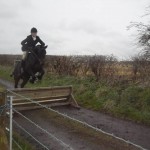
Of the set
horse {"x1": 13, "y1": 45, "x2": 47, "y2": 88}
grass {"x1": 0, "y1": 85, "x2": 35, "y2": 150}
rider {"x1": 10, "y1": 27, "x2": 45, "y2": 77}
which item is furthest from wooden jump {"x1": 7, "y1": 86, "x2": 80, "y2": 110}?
grass {"x1": 0, "y1": 85, "x2": 35, "y2": 150}

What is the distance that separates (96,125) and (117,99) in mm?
3104

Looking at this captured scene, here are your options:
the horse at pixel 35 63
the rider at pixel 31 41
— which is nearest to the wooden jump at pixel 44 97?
the horse at pixel 35 63

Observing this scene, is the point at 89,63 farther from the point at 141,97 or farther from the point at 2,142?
the point at 2,142

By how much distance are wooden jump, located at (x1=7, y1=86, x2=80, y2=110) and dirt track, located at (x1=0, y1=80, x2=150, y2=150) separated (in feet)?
1.21

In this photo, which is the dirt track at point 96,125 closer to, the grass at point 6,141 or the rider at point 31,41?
the grass at point 6,141

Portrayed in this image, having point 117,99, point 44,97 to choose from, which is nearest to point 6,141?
point 44,97

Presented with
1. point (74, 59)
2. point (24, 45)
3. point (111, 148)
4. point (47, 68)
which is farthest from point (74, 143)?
point (47, 68)

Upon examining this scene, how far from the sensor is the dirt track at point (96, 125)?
388 inches

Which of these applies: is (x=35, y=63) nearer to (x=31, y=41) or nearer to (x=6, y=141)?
(x=31, y=41)

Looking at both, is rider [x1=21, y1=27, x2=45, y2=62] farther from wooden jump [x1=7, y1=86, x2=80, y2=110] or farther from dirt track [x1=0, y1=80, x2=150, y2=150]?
dirt track [x1=0, y1=80, x2=150, y2=150]

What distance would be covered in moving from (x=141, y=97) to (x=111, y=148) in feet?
17.6

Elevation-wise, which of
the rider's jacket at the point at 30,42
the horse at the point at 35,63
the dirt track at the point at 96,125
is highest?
the rider's jacket at the point at 30,42

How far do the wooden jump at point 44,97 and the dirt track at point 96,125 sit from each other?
369 millimetres

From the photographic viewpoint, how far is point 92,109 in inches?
574
